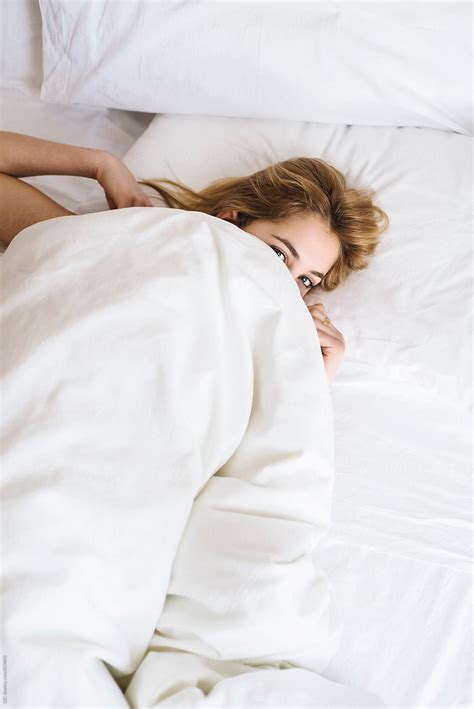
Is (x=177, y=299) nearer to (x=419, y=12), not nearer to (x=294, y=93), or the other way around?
(x=294, y=93)

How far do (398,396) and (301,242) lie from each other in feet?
0.95

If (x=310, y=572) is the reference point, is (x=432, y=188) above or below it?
above

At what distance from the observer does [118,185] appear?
3.97 ft

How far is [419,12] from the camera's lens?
1312 mm

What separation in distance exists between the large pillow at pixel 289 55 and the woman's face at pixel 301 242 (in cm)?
34

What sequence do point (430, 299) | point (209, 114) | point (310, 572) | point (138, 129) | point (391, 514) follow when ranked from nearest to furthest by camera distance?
point (310, 572) < point (391, 514) < point (430, 299) < point (209, 114) < point (138, 129)

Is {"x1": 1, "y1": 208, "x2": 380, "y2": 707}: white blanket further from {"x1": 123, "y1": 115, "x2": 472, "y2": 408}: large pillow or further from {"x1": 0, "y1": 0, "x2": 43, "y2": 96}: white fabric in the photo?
{"x1": 0, "y1": 0, "x2": 43, "y2": 96}: white fabric

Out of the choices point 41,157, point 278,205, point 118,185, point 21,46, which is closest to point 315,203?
point 278,205

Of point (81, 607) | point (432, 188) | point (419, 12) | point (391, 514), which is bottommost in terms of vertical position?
point (391, 514)

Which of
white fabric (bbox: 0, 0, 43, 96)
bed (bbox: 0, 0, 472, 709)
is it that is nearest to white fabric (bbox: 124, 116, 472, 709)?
bed (bbox: 0, 0, 472, 709)

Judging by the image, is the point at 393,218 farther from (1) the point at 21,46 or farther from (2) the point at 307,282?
(1) the point at 21,46

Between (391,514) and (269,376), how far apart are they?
0.27 meters

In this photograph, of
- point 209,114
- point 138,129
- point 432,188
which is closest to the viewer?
point 432,188

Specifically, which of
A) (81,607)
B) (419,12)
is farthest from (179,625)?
(419,12)
